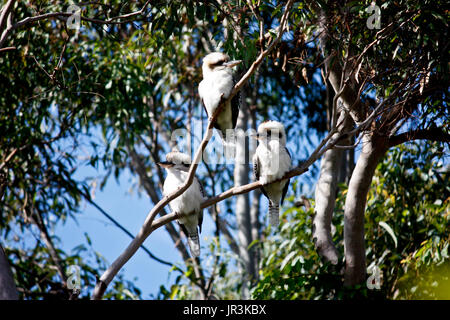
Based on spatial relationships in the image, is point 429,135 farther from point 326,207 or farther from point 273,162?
point 326,207

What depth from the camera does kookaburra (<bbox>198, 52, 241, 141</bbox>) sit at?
4320mm

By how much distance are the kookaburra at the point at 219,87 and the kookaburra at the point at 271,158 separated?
0.29m

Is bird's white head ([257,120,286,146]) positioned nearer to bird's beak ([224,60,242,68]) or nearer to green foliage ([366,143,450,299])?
bird's beak ([224,60,242,68])

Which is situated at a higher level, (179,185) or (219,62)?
(219,62)

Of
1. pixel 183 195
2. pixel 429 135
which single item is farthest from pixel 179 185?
pixel 429 135

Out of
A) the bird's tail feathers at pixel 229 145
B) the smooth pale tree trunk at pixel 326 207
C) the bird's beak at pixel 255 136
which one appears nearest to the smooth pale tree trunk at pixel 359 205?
the smooth pale tree trunk at pixel 326 207

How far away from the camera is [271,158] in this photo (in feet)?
13.8

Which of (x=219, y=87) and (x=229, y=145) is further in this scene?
(x=229, y=145)

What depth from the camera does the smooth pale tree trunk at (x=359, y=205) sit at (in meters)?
4.45

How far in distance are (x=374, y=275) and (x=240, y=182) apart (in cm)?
354

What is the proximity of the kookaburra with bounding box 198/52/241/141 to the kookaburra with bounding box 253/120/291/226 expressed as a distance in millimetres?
294

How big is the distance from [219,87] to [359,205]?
4.57 ft

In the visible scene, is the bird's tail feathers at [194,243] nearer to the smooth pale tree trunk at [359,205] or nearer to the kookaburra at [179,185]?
the kookaburra at [179,185]
